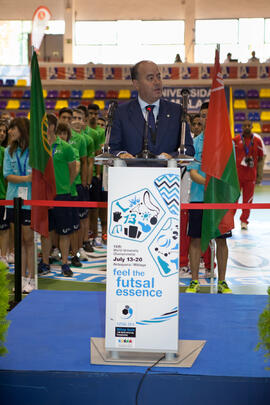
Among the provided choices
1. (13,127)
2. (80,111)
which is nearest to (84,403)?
(13,127)

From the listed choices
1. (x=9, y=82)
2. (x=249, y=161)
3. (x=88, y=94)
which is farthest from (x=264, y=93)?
(x=249, y=161)

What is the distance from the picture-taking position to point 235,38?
17656 millimetres

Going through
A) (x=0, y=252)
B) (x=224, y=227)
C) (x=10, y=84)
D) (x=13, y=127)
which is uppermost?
(x=10, y=84)

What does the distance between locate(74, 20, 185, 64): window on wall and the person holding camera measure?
34.3 feet

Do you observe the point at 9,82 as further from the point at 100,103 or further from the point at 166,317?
the point at 166,317

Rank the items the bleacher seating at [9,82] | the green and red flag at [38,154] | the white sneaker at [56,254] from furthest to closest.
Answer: the bleacher seating at [9,82], the white sneaker at [56,254], the green and red flag at [38,154]

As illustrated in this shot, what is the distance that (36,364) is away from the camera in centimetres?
240

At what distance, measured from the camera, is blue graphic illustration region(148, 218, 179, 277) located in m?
2.27

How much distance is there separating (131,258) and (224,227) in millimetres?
2021

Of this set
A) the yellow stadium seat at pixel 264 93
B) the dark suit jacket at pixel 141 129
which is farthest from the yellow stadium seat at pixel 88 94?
the dark suit jacket at pixel 141 129

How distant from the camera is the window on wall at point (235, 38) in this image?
57.7 feet

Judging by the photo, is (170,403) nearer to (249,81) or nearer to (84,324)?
(84,324)

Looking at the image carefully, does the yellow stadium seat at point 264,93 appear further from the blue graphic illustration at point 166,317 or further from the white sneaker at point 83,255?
the blue graphic illustration at point 166,317

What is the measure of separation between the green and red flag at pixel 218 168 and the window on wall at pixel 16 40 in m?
15.2
